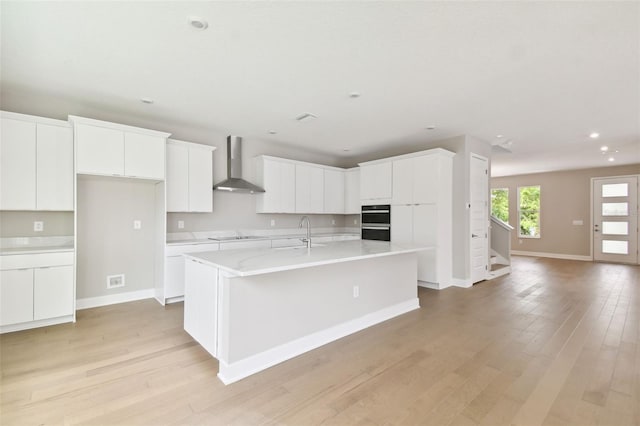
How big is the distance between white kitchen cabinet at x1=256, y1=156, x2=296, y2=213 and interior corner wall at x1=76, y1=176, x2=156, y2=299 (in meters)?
1.72

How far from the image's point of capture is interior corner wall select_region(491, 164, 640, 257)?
26.6ft

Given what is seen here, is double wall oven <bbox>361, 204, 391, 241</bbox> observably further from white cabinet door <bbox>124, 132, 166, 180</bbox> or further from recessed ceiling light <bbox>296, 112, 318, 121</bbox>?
white cabinet door <bbox>124, 132, 166, 180</bbox>

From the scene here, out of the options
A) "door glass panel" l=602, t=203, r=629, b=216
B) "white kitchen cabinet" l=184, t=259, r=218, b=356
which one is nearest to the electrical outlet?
"white kitchen cabinet" l=184, t=259, r=218, b=356

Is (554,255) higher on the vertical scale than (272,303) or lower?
lower

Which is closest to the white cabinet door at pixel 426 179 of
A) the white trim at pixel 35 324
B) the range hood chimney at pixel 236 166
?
the range hood chimney at pixel 236 166

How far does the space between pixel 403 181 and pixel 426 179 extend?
1.40 feet

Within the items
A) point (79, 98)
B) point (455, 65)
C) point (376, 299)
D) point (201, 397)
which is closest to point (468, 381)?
point (376, 299)

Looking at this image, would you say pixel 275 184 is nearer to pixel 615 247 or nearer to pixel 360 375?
pixel 360 375

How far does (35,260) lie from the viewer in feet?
9.89

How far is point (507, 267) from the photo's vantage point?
245 inches

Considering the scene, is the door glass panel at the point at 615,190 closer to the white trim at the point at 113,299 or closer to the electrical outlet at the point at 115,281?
the white trim at the point at 113,299

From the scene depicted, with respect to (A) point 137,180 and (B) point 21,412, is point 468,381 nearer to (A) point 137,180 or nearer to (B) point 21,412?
(B) point 21,412

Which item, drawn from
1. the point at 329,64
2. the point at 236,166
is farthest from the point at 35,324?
the point at 329,64

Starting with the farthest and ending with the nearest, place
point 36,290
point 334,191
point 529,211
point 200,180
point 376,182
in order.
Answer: point 529,211, point 334,191, point 376,182, point 200,180, point 36,290
